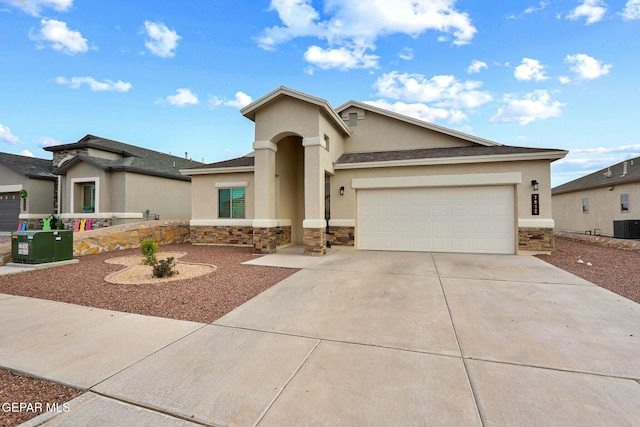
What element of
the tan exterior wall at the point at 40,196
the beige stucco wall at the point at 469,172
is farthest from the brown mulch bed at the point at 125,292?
the tan exterior wall at the point at 40,196

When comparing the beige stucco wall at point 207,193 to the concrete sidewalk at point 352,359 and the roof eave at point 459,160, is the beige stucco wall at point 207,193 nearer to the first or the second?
the roof eave at point 459,160

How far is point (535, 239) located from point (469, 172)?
3111mm

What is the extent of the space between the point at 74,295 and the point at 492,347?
22.9 feet

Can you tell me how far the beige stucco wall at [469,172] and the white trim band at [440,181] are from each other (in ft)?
0.50

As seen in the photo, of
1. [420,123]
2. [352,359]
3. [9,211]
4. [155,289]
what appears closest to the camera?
[352,359]

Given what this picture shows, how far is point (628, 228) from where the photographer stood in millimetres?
15125

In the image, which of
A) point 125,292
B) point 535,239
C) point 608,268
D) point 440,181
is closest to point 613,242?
point 535,239

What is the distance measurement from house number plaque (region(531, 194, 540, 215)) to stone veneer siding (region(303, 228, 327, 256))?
23.6 feet

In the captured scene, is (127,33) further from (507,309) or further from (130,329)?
(507,309)

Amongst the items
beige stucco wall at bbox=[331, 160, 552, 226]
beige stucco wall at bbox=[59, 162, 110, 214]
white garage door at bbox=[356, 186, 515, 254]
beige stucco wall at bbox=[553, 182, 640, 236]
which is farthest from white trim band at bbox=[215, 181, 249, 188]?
beige stucco wall at bbox=[553, 182, 640, 236]

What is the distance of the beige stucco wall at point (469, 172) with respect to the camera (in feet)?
32.8

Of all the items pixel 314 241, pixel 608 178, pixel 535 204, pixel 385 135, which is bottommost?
pixel 314 241

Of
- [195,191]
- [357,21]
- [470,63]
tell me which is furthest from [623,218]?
[195,191]

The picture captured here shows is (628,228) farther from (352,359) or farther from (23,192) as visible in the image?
(23,192)
